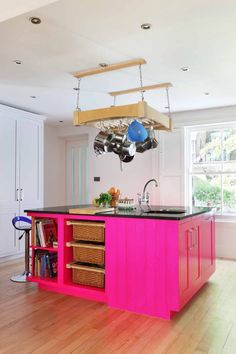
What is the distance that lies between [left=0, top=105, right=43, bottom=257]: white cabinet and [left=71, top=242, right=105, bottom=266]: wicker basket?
2.00m

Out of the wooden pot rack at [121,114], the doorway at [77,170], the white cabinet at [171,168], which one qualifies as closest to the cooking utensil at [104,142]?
the wooden pot rack at [121,114]

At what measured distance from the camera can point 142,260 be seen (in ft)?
9.77

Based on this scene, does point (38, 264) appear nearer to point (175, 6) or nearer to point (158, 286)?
point (158, 286)

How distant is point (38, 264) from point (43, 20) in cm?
254

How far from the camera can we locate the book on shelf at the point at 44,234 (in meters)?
3.67

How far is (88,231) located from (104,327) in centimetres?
98

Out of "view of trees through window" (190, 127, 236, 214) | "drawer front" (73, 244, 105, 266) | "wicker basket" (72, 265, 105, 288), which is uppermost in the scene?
"view of trees through window" (190, 127, 236, 214)

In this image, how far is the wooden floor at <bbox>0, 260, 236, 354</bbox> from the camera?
233cm

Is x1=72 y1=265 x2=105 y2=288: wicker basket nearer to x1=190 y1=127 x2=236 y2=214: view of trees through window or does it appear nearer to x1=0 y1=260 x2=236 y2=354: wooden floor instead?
x1=0 y1=260 x2=236 y2=354: wooden floor

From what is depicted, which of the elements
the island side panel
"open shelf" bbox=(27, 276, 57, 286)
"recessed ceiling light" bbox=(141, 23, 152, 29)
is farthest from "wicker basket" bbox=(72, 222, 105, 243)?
"recessed ceiling light" bbox=(141, 23, 152, 29)

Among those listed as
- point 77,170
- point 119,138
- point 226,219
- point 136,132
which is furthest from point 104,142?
point 77,170

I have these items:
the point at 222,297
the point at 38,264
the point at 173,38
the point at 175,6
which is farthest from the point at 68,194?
the point at 175,6

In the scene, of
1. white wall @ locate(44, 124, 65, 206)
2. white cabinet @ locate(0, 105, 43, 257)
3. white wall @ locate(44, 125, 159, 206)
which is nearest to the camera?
white cabinet @ locate(0, 105, 43, 257)

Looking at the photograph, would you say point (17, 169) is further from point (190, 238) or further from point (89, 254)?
point (190, 238)
